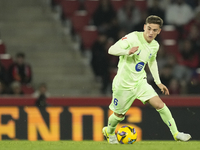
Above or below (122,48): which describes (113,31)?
below

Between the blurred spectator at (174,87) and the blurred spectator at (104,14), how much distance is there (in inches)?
95.4

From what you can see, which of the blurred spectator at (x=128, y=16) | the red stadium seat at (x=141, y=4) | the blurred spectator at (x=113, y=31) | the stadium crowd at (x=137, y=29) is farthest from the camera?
the red stadium seat at (x=141, y=4)

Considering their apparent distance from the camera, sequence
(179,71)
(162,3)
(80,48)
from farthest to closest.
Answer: (162,3), (80,48), (179,71)

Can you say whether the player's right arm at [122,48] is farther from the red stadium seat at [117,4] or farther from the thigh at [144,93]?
the red stadium seat at [117,4]

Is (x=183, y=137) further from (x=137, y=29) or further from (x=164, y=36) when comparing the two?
(x=164, y=36)

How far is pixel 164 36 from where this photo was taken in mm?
11711

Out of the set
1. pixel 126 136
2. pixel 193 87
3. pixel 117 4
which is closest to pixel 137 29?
pixel 117 4

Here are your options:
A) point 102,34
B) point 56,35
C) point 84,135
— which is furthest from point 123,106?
point 56,35

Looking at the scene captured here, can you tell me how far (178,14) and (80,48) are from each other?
2603 millimetres

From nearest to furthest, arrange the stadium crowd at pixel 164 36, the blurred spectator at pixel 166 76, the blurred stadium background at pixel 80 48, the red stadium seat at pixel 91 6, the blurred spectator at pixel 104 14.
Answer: the blurred stadium background at pixel 80 48
the blurred spectator at pixel 166 76
the stadium crowd at pixel 164 36
the blurred spectator at pixel 104 14
the red stadium seat at pixel 91 6

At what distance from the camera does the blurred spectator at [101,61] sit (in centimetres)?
1052

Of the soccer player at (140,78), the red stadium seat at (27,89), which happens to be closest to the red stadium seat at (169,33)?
the red stadium seat at (27,89)

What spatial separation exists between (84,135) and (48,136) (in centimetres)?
68

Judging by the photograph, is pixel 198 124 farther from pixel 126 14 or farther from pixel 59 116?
pixel 126 14
